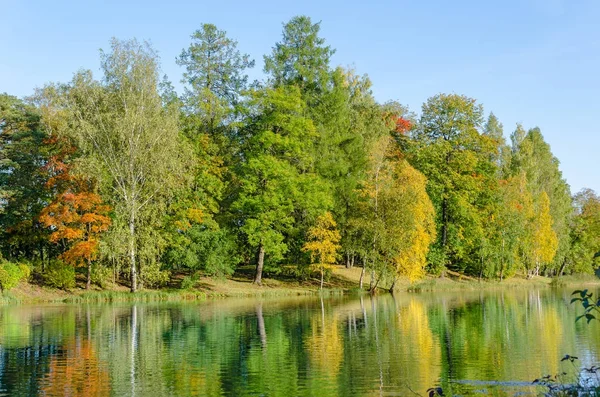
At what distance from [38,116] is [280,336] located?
39.2 m

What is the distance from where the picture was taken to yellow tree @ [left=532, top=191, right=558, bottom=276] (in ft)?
250

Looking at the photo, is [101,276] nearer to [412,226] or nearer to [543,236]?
[412,226]

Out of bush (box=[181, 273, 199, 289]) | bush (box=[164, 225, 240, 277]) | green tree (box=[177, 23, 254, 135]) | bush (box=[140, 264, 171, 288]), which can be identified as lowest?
bush (box=[181, 273, 199, 289])

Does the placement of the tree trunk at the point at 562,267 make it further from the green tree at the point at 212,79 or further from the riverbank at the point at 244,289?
the green tree at the point at 212,79

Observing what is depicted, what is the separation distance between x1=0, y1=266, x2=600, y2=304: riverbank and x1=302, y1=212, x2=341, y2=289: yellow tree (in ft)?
8.06

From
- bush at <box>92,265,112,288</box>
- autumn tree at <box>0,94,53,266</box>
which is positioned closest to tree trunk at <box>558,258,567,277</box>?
bush at <box>92,265,112,288</box>

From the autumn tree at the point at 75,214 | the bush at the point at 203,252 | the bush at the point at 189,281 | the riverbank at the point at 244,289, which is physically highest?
the autumn tree at the point at 75,214

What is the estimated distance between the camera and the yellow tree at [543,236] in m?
76.3

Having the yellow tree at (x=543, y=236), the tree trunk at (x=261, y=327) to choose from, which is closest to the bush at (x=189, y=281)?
the tree trunk at (x=261, y=327)

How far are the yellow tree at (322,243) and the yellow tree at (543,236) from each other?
29.7m

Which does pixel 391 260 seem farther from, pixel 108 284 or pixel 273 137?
pixel 108 284

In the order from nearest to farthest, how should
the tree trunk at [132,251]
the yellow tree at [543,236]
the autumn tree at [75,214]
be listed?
the autumn tree at [75,214], the tree trunk at [132,251], the yellow tree at [543,236]

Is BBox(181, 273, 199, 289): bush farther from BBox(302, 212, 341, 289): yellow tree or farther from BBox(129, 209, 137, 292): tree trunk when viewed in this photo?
BBox(302, 212, 341, 289): yellow tree

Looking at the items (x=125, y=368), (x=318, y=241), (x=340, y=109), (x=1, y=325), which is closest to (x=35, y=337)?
(x=1, y=325)
